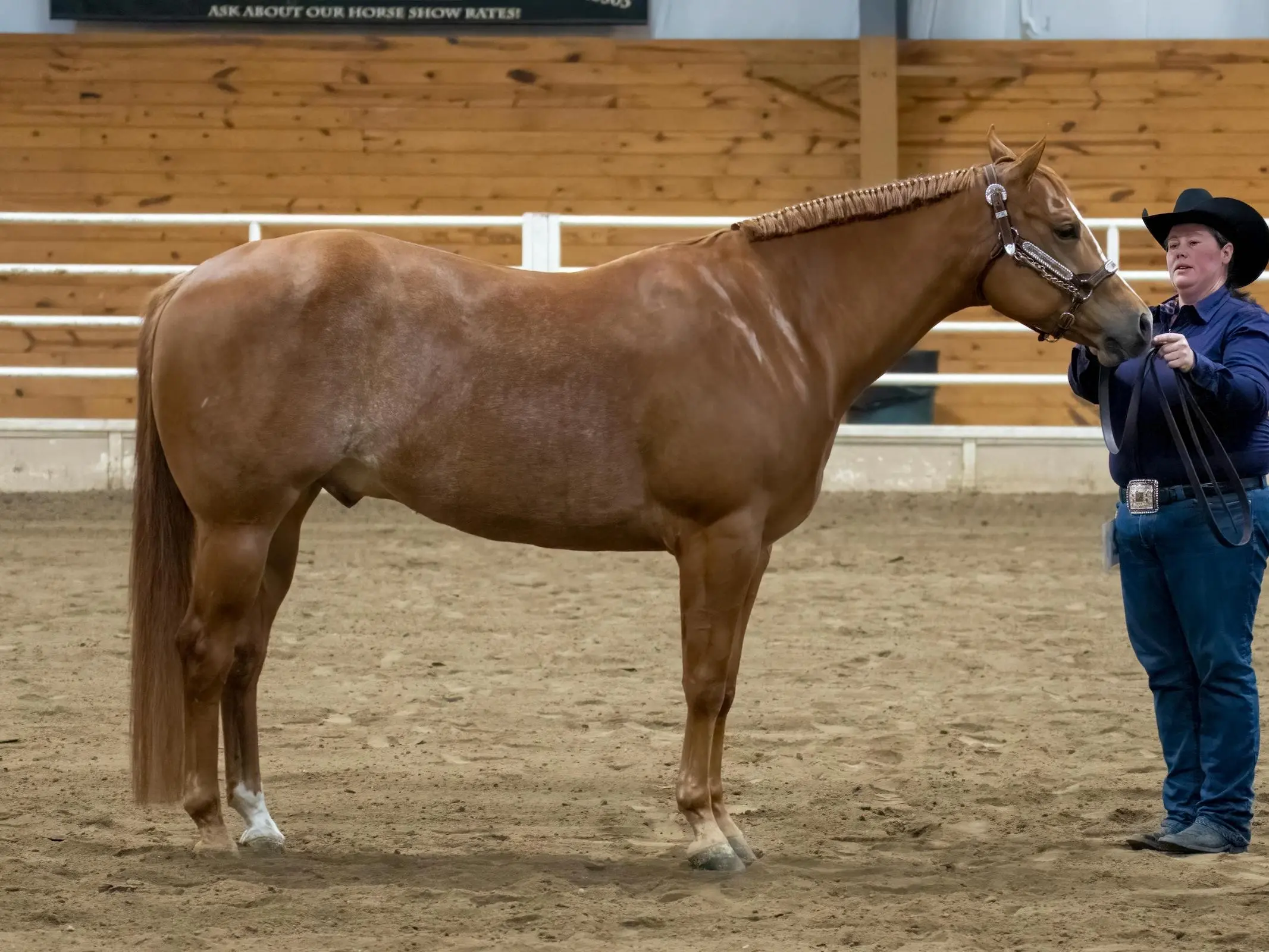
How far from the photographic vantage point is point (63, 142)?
11.1 m

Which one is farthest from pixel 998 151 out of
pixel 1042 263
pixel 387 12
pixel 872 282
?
pixel 387 12

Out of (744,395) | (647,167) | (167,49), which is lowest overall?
(744,395)

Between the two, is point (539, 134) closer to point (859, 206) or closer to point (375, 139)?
point (375, 139)

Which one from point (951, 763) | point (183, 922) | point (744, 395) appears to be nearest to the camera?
point (183, 922)

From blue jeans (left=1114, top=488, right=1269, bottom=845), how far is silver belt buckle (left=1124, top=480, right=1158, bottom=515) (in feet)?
0.08

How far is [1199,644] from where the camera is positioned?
3.53 m

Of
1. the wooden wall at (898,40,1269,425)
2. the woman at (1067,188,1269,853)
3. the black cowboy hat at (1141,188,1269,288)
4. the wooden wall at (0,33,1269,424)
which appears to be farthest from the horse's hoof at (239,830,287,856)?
the wooden wall at (898,40,1269,425)

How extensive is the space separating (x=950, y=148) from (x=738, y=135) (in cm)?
171

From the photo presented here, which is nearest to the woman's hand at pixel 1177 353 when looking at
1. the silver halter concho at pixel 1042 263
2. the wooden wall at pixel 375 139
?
the silver halter concho at pixel 1042 263

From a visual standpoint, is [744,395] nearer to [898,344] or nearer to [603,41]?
[898,344]

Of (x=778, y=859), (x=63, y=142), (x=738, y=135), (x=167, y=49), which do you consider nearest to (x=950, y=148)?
(x=738, y=135)

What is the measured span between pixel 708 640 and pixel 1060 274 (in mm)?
1246

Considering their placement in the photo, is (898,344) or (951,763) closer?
(898,344)

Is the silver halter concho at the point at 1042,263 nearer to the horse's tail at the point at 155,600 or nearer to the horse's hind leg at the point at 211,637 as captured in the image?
the horse's hind leg at the point at 211,637
